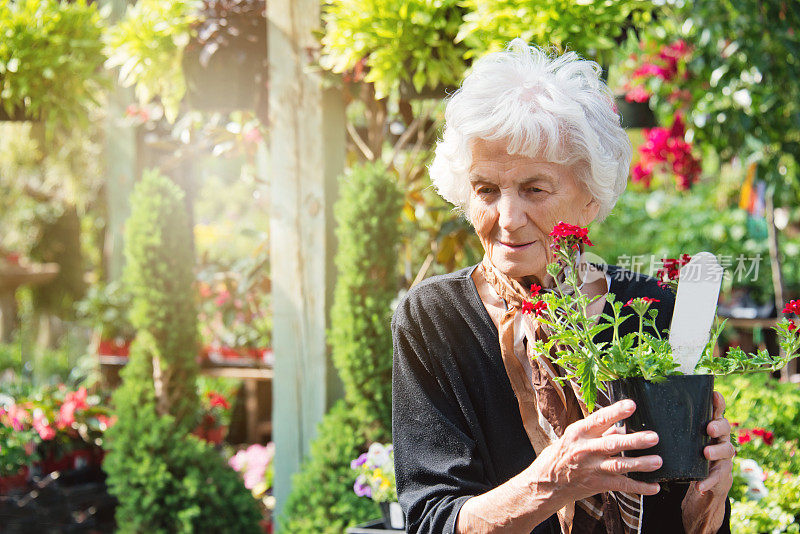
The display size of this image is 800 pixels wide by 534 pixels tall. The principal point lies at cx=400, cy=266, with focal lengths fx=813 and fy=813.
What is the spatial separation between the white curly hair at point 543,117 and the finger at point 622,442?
0.43 meters

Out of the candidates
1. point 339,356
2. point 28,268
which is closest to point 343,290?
point 339,356

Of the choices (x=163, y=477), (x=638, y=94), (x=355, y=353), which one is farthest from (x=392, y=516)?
(x=638, y=94)

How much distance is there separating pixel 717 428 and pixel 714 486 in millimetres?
114

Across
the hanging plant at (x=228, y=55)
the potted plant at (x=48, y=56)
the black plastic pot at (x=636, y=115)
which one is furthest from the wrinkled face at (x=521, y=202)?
the potted plant at (x=48, y=56)

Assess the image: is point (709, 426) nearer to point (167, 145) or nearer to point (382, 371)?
point (382, 371)

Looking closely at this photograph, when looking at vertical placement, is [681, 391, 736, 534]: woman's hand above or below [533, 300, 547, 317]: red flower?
below

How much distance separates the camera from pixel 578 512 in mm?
1191

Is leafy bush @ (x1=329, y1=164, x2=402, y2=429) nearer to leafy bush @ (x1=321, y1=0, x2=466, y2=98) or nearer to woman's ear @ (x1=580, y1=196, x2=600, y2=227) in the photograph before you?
leafy bush @ (x1=321, y1=0, x2=466, y2=98)

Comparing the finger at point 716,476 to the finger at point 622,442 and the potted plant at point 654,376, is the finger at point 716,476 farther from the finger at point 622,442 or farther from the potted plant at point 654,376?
the finger at point 622,442

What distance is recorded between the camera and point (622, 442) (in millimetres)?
929

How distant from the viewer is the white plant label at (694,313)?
3.31 feet

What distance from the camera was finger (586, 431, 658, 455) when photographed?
0.92 m

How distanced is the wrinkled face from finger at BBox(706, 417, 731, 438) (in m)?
0.33

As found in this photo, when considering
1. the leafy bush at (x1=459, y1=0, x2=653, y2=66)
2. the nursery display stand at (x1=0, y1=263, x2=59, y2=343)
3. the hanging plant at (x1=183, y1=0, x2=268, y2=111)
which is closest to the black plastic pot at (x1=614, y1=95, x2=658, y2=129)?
the leafy bush at (x1=459, y1=0, x2=653, y2=66)
